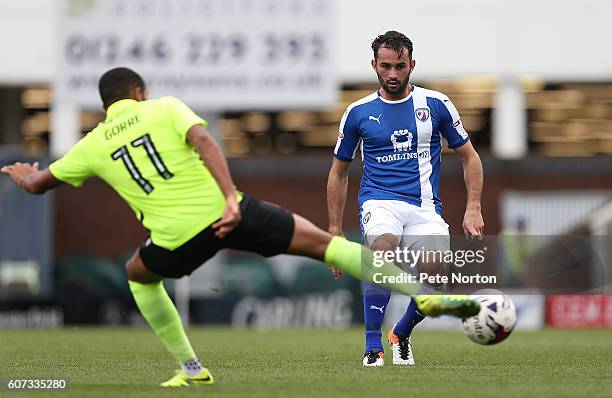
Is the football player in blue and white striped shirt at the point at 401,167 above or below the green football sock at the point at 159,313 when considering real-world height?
above

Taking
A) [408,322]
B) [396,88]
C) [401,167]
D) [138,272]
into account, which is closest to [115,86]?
[138,272]

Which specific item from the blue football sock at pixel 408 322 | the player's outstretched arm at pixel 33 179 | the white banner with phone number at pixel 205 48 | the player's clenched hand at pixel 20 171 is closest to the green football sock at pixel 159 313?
the player's outstretched arm at pixel 33 179

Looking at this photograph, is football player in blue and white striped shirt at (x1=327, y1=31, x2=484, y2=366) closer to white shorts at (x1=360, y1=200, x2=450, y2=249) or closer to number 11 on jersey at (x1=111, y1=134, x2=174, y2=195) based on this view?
white shorts at (x1=360, y1=200, x2=450, y2=249)

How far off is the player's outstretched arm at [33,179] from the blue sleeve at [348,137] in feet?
8.24

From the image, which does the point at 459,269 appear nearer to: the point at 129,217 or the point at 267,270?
the point at 267,270

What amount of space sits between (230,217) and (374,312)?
2.51 metres

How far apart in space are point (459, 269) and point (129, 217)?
14.1 m

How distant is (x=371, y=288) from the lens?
9.41 m

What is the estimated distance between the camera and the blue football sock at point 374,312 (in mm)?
9383

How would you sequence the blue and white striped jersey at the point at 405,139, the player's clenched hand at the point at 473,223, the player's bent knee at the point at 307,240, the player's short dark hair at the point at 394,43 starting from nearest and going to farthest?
1. the player's bent knee at the point at 307,240
2. the player's clenched hand at the point at 473,223
3. the player's short dark hair at the point at 394,43
4. the blue and white striped jersey at the point at 405,139

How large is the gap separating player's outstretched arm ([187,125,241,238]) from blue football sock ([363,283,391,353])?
2.34 metres

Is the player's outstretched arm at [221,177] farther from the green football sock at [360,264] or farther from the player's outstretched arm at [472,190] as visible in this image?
the player's outstretched arm at [472,190]

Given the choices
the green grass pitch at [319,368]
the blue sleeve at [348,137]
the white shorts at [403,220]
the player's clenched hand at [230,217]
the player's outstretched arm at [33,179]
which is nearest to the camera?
the player's clenched hand at [230,217]

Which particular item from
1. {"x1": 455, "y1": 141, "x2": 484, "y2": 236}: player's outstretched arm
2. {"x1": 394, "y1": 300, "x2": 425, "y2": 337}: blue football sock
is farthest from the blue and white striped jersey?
{"x1": 394, "y1": 300, "x2": 425, "y2": 337}: blue football sock
